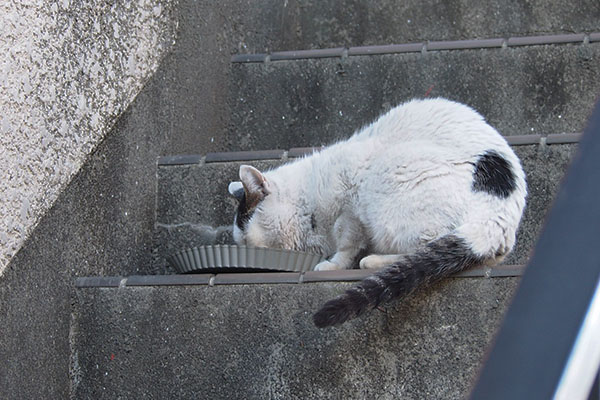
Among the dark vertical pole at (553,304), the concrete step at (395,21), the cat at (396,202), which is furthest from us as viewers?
the concrete step at (395,21)

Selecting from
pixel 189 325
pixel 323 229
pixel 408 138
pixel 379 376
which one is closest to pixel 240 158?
pixel 323 229

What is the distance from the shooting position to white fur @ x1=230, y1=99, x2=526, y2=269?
8.87 feet

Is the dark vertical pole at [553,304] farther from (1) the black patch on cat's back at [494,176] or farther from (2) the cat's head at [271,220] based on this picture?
(2) the cat's head at [271,220]

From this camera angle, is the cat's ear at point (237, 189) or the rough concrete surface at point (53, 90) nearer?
the rough concrete surface at point (53, 90)

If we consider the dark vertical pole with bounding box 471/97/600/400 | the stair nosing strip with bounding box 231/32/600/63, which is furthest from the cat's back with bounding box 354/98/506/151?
the dark vertical pole with bounding box 471/97/600/400

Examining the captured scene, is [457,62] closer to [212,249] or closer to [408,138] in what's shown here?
[408,138]

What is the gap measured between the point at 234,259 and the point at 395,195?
60 cm

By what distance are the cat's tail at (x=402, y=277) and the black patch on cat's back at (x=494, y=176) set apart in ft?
0.81

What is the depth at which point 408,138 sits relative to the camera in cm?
308

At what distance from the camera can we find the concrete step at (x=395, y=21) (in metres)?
4.12

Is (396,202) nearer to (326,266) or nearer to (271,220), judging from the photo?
(326,266)

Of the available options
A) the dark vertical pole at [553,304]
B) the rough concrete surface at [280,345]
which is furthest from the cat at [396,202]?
the dark vertical pole at [553,304]

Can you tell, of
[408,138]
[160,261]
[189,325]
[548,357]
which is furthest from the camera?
[160,261]

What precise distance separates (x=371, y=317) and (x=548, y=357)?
1.83m
